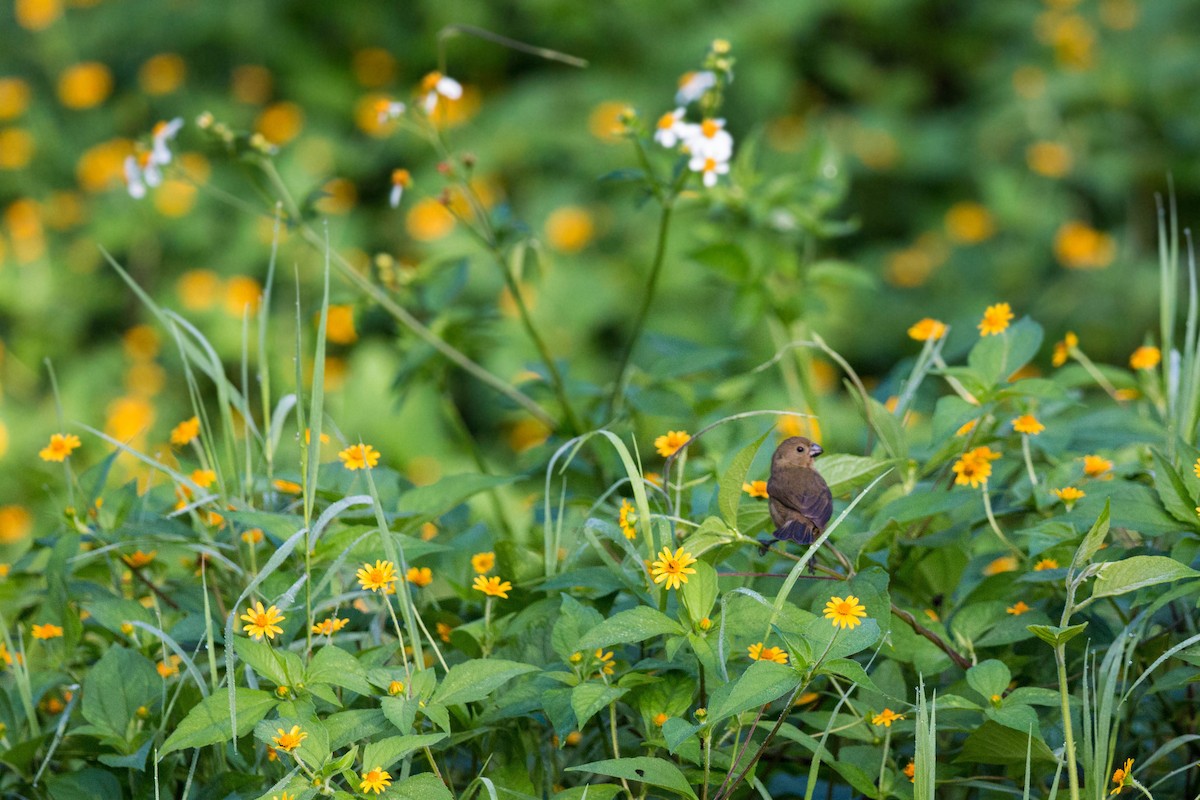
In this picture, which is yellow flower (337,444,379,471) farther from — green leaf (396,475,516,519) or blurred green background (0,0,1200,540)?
blurred green background (0,0,1200,540)

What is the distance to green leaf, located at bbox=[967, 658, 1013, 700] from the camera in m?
0.94

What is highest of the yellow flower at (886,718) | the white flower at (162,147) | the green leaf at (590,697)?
the white flower at (162,147)

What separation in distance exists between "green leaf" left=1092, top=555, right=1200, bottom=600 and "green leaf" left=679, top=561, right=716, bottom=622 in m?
0.29

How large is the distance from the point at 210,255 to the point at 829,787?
3.05m

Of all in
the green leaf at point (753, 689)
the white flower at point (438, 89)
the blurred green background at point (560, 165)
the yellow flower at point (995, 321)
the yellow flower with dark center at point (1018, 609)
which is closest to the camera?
the green leaf at point (753, 689)

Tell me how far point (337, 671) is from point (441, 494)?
10.3 inches

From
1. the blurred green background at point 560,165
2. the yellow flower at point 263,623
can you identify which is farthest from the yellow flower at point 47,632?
the blurred green background at point 560,165

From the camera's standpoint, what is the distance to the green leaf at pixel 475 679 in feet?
3.01

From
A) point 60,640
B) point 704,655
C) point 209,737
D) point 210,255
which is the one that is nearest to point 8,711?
point 60,640

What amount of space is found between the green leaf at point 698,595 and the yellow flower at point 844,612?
89mm

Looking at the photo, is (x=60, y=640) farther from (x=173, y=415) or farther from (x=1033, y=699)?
(x=173, y=415)

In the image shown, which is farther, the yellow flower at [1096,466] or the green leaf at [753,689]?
the yellow flower at [1096,466]

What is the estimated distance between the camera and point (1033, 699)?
0.96 m

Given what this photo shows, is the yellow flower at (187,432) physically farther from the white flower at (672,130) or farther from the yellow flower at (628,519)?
the white flower at (672,130)
